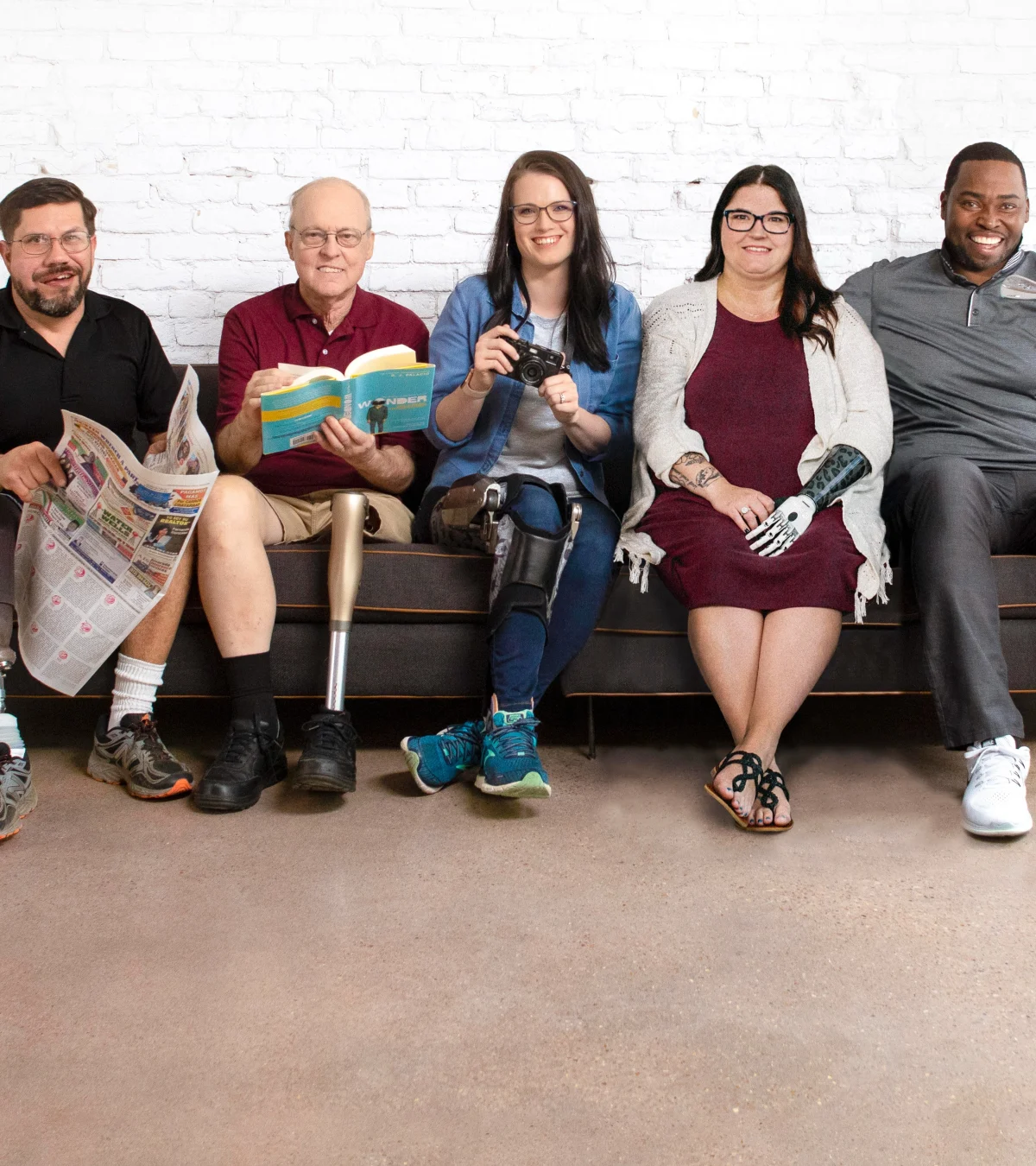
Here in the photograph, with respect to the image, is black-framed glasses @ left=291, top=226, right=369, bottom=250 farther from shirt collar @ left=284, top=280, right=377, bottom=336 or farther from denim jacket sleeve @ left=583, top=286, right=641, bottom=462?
denim jacket sleeve @ left=583, top=286, right=641, bottom=462

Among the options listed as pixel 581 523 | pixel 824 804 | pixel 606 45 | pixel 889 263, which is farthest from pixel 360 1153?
pixel 606 45

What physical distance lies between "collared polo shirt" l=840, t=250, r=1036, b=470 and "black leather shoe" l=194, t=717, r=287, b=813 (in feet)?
4.44

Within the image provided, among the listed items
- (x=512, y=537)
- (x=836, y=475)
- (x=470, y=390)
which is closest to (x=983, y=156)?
Result: (x=836, y=475)

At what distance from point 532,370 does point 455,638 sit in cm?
50

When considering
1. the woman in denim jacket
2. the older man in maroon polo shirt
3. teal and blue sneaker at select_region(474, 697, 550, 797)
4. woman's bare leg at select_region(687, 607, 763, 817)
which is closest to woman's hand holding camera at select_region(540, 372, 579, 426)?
the woman in denim jacket

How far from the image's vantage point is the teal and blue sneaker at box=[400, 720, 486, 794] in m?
1.96

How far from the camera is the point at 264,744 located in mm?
1959

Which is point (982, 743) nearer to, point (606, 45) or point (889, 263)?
point (889, 263)

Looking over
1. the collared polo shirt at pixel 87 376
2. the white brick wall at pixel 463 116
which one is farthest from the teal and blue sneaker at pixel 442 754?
the white brick wall at pixel 463 116

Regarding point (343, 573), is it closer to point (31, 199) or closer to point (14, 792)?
point (14, 792)

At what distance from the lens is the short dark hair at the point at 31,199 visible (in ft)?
7.00

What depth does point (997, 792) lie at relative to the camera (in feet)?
5.94

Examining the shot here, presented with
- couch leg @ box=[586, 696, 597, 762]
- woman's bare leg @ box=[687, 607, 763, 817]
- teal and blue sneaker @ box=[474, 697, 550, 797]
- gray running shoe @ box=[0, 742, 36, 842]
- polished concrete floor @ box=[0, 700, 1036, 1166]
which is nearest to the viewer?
polished concrete floor @ box=[0, 700, 1036, 1166]

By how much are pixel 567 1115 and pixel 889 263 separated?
2.05m
